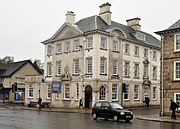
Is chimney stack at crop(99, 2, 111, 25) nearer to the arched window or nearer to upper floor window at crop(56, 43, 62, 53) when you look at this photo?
upper floor window at crop(56, 43, 62, 53)

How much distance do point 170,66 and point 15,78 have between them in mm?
38923

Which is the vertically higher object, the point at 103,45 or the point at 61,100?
the point at 103,45

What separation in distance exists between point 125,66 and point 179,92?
54.8 feet

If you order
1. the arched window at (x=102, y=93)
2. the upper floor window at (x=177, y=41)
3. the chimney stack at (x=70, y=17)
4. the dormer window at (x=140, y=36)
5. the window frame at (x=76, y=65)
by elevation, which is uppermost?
the chimney stack at (x=70, y=17)

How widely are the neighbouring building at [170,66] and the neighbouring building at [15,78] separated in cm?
3518

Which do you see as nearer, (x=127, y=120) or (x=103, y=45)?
(x=127, y=120)

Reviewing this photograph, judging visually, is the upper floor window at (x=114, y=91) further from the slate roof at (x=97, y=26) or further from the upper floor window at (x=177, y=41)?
the upper floor window at (x=177, y=41)

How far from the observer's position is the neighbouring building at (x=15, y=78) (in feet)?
195

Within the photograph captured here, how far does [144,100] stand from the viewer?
157 feet

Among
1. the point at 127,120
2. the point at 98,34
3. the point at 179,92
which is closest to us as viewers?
the point at 127,120

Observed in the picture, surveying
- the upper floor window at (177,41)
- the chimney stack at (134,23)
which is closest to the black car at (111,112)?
the upper floor window at (177,41)

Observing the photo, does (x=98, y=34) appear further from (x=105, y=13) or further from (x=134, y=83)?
(x=134, y=83)

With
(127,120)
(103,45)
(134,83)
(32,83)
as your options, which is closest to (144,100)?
(134,83)

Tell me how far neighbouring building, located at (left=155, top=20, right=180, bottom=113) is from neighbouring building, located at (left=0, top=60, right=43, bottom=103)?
35.2m
